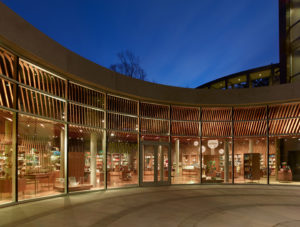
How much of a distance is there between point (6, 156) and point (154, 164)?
7911 millimetres

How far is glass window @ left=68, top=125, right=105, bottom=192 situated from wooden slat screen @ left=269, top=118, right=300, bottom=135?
9.83 meters

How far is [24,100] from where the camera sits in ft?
29.9

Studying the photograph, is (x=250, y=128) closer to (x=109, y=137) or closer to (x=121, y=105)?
(x=121, y=105)

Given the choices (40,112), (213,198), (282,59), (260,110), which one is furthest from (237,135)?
(40,112)

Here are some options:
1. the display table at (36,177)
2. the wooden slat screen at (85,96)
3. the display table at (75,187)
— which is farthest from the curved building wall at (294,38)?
the display table at (36,177)

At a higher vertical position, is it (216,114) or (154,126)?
(216,114)

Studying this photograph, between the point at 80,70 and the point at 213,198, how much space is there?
7.49 m

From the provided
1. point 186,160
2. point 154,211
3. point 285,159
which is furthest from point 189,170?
point 154,211

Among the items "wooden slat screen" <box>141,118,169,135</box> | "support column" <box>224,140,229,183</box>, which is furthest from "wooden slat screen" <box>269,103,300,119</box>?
"wooden slat screen" <box>141,118,169,135</box>

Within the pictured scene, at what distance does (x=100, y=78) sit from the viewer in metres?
11.8

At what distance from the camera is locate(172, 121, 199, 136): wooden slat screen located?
15.7 metres

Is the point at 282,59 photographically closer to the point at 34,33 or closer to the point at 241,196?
the point at 241,196

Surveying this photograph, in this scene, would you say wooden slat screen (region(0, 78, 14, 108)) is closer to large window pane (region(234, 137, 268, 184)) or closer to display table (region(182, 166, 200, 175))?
display table (region(182, 166, 200, 175))

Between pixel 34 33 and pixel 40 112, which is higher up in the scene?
pixel 34 33
